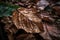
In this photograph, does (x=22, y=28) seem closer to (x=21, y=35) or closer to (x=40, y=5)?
(x=21, y=35)

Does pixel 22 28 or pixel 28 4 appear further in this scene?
pixel 28 4

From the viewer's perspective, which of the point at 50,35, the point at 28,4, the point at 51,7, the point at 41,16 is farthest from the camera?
the point at 28,4

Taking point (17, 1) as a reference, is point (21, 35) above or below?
below

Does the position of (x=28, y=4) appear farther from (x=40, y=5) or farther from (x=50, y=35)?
(x=50, y=35)

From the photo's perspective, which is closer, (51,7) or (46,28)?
(46,28)

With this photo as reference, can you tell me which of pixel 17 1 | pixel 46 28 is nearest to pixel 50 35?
pixel 46 28

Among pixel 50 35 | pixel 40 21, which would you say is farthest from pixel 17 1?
pixel 50 35

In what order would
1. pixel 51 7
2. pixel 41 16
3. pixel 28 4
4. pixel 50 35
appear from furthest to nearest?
pixel 28 4 < pixel 51 7 < pixel 41 16 < pixel 50 35

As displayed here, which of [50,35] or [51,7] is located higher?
[51,7]

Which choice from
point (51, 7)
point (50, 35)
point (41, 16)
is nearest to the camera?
point (50, 35)
